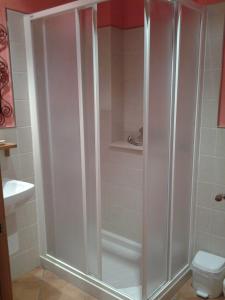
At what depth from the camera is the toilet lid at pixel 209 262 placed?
200cm

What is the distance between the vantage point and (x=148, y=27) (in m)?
1.43

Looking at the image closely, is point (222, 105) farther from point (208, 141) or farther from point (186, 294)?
point (186, 294)

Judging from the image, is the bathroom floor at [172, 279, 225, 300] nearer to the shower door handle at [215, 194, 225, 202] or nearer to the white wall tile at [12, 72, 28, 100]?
the shower door handle at [215, 194, 225, 202]

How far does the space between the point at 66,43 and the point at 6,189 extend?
42.2 inches

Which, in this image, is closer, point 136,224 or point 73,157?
Answer: point 73,157

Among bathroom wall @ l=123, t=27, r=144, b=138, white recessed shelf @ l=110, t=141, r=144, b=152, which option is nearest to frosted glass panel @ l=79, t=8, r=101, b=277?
white recessed shelf @ l=110, t=141, r=144, b=152

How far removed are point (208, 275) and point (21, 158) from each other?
166cm

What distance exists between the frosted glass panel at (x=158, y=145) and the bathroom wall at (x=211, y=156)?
42 centimetres

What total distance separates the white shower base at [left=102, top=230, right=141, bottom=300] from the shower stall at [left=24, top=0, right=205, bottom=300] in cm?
1

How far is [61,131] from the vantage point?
6.51 ft

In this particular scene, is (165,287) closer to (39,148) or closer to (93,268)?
(93,268)

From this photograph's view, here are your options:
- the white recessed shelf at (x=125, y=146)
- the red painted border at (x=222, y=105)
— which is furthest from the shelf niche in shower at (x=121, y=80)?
the red painted border at (x=222, y=105)

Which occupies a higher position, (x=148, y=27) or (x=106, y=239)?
(x=148, y=27)

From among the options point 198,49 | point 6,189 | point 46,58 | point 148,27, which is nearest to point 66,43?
point 46,58
